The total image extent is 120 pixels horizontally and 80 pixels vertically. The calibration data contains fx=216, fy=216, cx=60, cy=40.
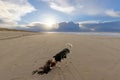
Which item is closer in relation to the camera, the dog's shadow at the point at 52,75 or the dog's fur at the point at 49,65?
the dog's shadow at the point at 52,75

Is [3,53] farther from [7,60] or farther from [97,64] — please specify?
[97,64]

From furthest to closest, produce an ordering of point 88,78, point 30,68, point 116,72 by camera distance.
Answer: point 30,68 → point 116,72 → point 88,78

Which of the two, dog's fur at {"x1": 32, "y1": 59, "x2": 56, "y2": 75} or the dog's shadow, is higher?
dog's fur at {"x1": 32, "y1": 59, "x2": 56, "y2": 75}

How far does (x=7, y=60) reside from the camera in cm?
1069

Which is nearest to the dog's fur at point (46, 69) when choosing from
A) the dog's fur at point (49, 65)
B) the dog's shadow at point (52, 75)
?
the dog's fur at point (49, 65)

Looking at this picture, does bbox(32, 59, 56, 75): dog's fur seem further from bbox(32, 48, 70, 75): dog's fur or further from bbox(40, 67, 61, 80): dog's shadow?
bbox(40, 67, 61, 80): dog's shadow

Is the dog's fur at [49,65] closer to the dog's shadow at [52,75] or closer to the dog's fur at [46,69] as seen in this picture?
the dog's fur at [46,69]

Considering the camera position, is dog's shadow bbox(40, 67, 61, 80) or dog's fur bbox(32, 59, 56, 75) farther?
dog's fur bbox(32, 59, 56, 75)

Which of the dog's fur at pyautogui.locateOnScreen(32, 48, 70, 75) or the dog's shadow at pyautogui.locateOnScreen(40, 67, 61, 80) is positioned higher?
the dog's fur at pyautogui.locateOnScreen(32, 48, 70, 75)

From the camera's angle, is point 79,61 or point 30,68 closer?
point 30,68

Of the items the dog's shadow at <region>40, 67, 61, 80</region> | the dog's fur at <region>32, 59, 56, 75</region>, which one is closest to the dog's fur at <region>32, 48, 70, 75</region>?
the dog's fur at <region>32, 59, 56, 75</region>

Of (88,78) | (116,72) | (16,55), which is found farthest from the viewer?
(16,55)

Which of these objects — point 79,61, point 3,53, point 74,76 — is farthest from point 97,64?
point 3,53

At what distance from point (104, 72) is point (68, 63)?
6.33 ft
